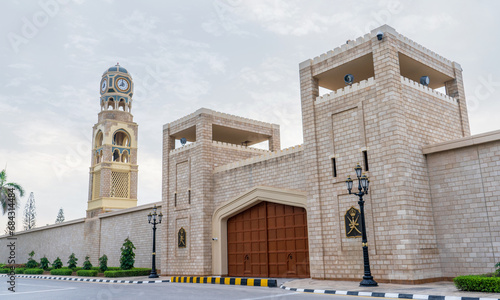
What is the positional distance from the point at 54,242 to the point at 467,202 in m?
33.4

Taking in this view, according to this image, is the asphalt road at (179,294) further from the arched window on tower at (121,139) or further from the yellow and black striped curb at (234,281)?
the arched window on tower at (121,139)

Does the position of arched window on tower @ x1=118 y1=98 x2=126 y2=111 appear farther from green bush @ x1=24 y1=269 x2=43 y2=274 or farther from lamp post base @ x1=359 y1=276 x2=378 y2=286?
lamp post base @ x1=359 y1=276 x2=378 y2=286

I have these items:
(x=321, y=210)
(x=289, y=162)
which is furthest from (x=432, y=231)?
(x=289, y=162)

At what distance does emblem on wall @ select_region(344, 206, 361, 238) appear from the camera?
46.9ft

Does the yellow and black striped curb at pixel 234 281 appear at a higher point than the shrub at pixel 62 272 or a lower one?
lower

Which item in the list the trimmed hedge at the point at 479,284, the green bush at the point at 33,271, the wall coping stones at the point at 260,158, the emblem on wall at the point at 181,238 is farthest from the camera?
the green bush at the point at 33,271

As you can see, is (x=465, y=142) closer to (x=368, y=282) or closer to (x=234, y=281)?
(x=368, y=282)

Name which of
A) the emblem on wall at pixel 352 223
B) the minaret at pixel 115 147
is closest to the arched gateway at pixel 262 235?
the emblem on wall at pixel 352 223

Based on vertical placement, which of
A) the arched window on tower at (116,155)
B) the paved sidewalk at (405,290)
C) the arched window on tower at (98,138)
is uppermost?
the arched window on tower at (98,138)

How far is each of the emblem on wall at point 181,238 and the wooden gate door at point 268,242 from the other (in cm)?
236

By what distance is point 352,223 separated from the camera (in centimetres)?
1445

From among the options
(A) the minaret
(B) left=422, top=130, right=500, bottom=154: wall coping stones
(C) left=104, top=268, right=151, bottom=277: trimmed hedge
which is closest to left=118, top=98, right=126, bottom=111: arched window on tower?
(A) the minaret

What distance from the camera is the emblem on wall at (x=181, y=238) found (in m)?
21.7

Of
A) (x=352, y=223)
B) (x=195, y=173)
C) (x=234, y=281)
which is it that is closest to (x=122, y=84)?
(x=195, y=173)
